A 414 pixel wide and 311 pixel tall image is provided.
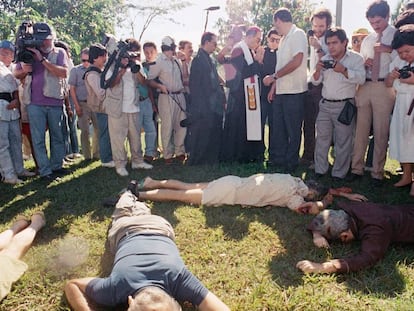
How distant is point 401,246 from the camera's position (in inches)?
130

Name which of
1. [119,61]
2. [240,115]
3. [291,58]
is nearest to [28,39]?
[119,61]

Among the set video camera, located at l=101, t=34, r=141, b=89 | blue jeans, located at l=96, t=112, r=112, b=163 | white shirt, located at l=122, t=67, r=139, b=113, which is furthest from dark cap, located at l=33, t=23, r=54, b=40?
blue jeans, located at l=96, t=112, r=112, b=163

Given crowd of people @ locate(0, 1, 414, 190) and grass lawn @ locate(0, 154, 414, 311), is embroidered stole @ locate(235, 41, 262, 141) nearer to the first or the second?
crowd of people @ locate(0, 1, 414, 190)

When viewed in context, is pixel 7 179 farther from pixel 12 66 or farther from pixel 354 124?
pixel 354 124

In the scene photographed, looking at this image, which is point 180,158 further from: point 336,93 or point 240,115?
point 336,93

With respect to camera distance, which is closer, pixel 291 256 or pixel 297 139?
pixel 291 256

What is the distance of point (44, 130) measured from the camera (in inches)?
206

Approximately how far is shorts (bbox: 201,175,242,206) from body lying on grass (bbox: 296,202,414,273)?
38.8 inches

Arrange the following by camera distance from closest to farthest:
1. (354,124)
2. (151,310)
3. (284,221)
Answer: (151,310)
(284,221)
(354,124)

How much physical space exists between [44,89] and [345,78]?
13.0 ft

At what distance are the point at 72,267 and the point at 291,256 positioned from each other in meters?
1.81

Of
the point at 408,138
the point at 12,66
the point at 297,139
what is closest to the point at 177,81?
the point at 297,139

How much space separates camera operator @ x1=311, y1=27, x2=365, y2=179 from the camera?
4.58 metres

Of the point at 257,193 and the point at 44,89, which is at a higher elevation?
the point at 44,89
